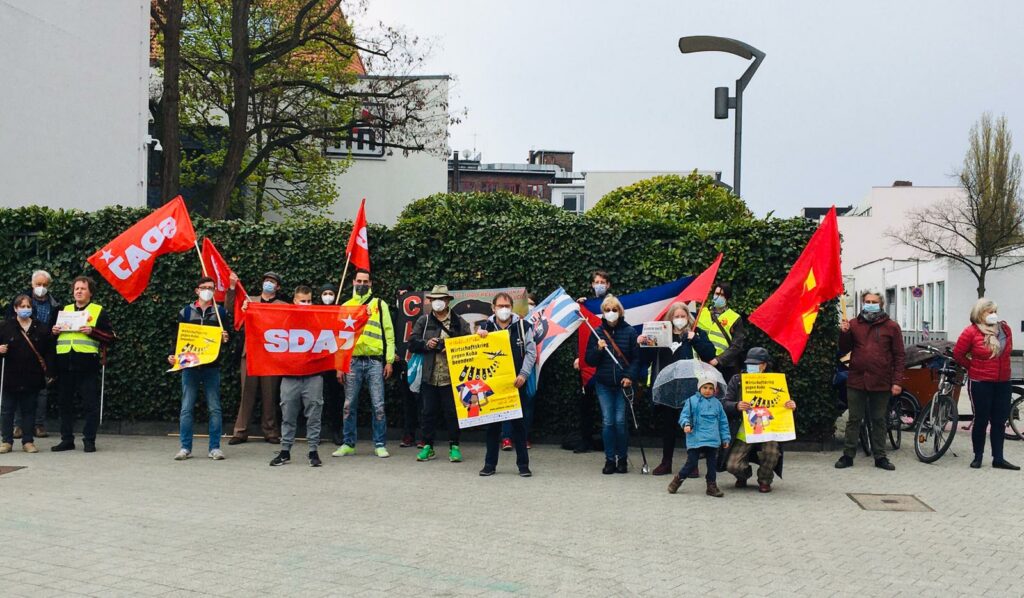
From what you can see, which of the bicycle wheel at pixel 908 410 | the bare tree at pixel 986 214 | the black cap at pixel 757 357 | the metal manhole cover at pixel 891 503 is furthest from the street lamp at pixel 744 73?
the bare tree at pixel 986 214

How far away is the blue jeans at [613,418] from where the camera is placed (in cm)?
1103

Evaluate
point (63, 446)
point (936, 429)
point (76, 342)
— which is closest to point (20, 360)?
point (76, 342)

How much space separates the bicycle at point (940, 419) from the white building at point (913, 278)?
12.7 m

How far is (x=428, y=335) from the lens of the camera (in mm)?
11695

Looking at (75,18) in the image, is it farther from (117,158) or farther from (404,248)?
(404,248)

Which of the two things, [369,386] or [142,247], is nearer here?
[369,386]

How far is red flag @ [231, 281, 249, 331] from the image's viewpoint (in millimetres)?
12680

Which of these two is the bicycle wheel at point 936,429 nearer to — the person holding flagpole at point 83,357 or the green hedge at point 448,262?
the green hedge at point 448,262

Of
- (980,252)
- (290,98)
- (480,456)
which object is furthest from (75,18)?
(980,252)

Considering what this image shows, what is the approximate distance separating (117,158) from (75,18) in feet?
10.9

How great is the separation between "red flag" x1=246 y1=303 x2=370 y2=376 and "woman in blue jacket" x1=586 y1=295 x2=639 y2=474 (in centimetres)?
270

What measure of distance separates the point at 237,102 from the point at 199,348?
15.8m

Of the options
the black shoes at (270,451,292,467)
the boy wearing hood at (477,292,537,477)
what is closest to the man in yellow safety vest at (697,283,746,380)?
the boy wearing hood at (477,292,537,477)

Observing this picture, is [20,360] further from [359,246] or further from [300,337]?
[359,246]
